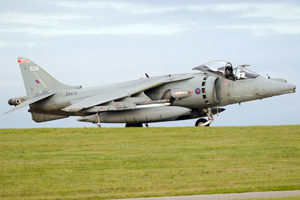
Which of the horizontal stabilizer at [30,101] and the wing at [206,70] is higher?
the wing at [206,70]

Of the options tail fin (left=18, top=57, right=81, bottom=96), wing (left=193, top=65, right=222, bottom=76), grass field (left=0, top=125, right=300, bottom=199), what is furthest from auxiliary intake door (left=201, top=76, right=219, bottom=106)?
tail fin (left=18, top=57, right=81, bottom=96)

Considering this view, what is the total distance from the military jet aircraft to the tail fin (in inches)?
73.2

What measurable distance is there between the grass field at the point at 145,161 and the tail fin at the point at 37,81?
5554 millimetres

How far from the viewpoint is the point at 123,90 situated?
25812 millimetres

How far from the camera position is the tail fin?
28906 mm

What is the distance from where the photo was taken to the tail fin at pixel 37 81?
2891cm

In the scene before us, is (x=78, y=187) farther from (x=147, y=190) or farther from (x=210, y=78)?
(x=210, y=78)

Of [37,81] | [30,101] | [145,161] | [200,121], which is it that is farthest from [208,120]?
[37,81]

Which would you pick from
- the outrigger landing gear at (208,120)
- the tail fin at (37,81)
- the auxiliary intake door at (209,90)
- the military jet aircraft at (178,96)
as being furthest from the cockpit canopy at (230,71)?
the tail fin at (37,81)

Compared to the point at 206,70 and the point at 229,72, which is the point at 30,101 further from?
the point at 229,72

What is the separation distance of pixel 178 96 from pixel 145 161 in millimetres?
8830

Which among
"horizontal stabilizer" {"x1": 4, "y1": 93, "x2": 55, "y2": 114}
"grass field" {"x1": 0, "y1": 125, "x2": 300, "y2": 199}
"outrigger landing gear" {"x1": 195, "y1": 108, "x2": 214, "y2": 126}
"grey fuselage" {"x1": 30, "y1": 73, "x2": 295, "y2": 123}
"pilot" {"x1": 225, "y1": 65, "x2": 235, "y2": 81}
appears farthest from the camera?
"horizontal stabilizer" {"x1": 4, "y1": 93, "x2": 55, "y2": 114}

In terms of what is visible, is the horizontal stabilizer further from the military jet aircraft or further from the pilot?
the pilot

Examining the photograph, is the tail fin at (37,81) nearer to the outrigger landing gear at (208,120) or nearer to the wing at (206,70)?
the wing at (206,70)
